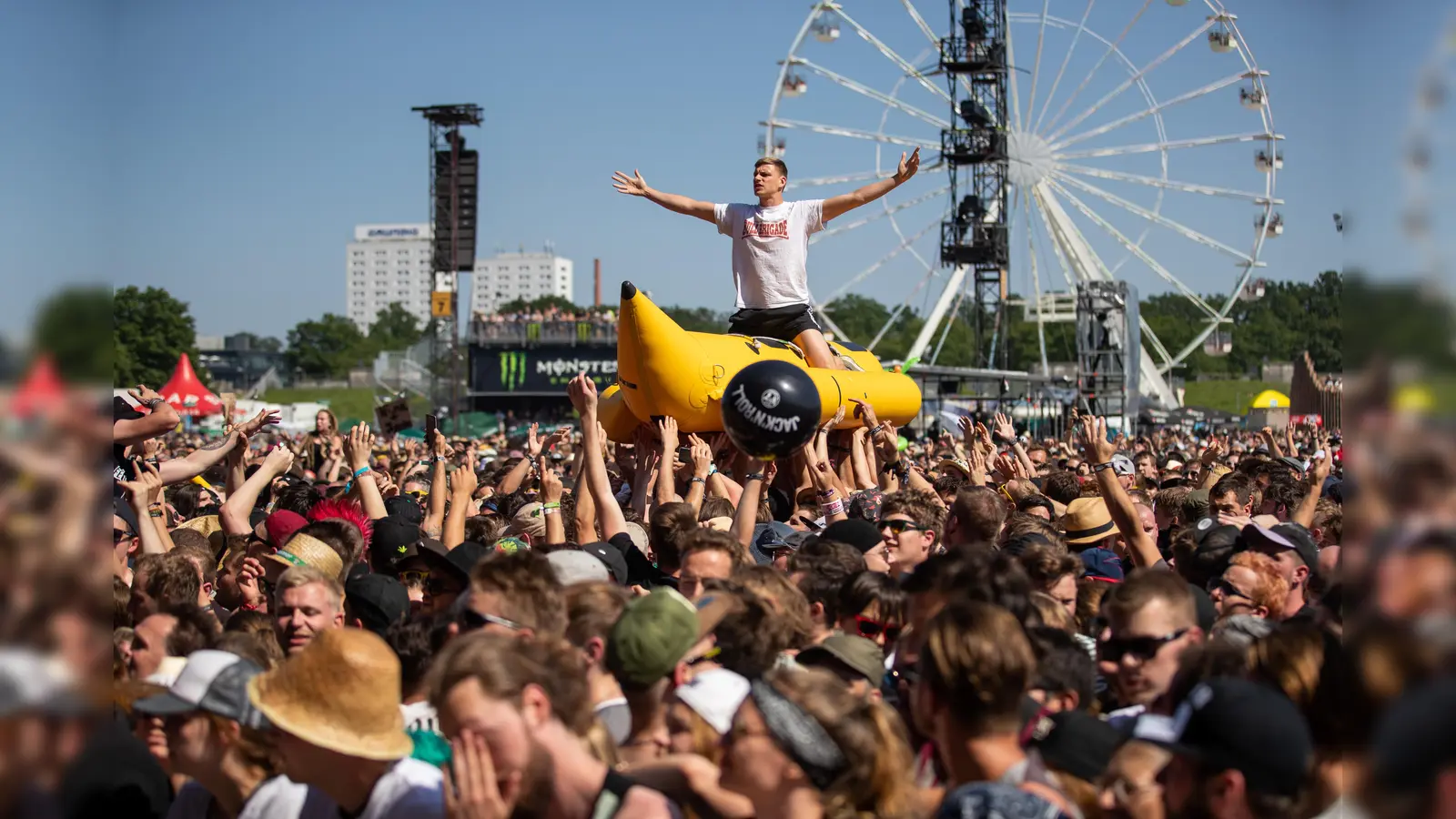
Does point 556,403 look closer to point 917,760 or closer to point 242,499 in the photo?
point 242,499

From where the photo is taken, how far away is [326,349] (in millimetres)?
124438

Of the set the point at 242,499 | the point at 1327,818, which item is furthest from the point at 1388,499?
the point at 242,499

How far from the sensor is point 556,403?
52000 millimetres

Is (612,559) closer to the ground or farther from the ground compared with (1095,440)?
closer to the ground

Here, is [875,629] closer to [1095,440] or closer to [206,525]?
[1095,440]

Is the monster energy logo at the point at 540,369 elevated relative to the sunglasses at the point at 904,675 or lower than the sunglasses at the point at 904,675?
lower

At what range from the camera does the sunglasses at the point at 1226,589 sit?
174 inches

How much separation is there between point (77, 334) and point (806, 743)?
1459 millimetres

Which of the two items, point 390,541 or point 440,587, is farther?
point 390,541

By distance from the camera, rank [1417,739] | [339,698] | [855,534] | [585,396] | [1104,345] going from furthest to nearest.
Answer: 1. [1104,345]
2. [585,396]
3. [855,534]
4. [339,698]
5. [1417,739]

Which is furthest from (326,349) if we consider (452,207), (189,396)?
(189,396)

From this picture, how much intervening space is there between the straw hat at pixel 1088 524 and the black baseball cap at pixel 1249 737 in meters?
3.63

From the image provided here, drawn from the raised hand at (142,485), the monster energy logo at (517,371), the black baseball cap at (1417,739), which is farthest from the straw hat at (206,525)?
the monster energy logo at (517,371)

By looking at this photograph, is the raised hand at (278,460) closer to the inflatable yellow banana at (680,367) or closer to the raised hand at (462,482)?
the raised hand at (462,482)
